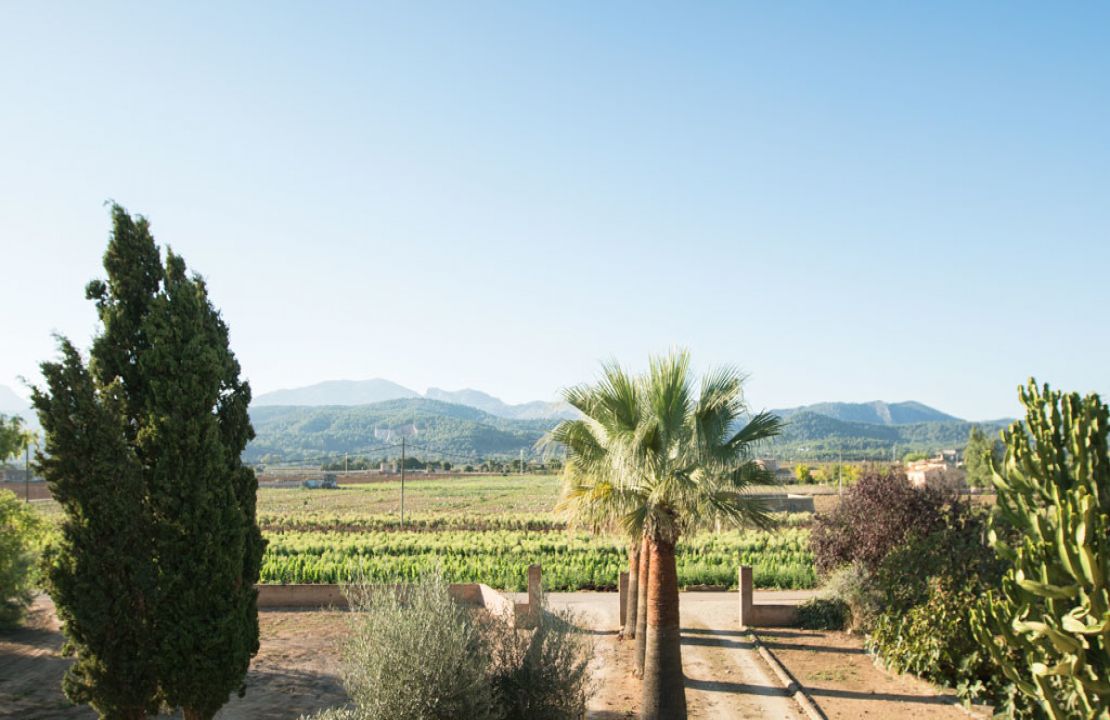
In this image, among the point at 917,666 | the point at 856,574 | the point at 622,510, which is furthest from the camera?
the point at 856,574

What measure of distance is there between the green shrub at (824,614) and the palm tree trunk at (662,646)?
9617 millimetres

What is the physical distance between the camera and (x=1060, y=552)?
586 cm

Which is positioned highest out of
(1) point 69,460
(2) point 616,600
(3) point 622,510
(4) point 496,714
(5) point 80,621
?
(1) point 69,460

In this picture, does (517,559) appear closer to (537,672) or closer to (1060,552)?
(537,672)

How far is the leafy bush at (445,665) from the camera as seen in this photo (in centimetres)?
952

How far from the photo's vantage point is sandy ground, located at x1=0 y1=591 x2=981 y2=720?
14438mm

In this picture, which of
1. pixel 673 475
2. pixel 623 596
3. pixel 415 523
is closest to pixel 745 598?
pixel 623 596

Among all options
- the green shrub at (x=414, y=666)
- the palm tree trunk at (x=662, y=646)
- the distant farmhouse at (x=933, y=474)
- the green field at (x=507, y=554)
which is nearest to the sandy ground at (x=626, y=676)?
the palm tree trunk at (x=662, y=646)

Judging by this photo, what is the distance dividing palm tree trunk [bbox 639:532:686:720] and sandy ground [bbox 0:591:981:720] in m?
1.13

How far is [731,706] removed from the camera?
1472 centimetres

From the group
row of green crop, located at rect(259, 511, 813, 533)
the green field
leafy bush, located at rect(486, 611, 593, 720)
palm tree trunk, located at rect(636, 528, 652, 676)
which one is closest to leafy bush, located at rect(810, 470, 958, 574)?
the green field

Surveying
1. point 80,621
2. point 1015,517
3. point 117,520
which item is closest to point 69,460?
point 117,520

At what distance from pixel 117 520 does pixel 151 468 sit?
80cm

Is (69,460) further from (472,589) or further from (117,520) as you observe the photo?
(472,589)
